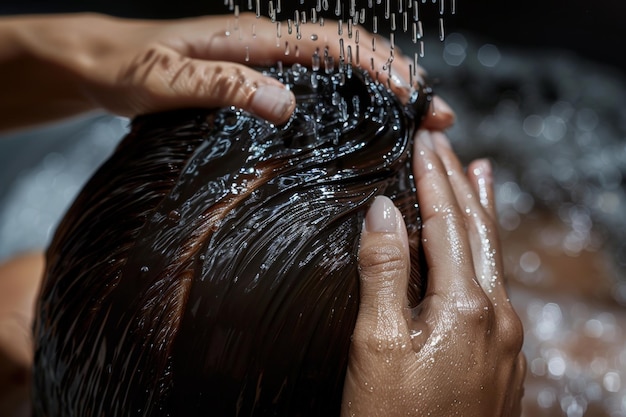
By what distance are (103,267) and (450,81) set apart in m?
1.59

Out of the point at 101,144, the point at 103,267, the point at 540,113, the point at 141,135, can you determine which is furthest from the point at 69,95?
the point at 540,113

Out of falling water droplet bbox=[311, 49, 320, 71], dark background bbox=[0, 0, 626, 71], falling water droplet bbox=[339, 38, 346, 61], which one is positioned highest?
falling water droplet bbox=[339, 38, 346, 61]

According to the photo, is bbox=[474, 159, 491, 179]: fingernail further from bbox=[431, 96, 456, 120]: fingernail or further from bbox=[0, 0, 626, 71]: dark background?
bbox=[0, 0, 626, 71]: dark background

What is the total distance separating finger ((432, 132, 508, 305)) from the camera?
0.73 meters

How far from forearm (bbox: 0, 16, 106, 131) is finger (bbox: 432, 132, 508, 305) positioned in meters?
0.53

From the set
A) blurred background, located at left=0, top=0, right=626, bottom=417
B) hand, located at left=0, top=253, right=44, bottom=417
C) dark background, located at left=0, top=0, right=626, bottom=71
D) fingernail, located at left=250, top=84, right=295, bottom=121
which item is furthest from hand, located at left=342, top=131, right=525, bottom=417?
dark background, located at left=0, top=0, right=626, bottom=71

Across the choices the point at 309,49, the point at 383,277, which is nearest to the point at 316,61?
the point at 309,49

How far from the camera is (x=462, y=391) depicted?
0.66m

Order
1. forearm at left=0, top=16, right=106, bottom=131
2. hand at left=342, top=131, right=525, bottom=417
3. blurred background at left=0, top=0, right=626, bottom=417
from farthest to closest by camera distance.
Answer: blurred background at left=0, top=0, right=626, bottom=417, forearm at left=0, top=16, right=106, bottom=131, hand at left=342, top=131, right=525, bottom=417

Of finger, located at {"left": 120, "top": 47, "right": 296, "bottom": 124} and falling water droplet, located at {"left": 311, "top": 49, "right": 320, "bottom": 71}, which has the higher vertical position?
falling water droplet, located at {"left": 311, "top": 49, "right": 320, "bottom": 71}

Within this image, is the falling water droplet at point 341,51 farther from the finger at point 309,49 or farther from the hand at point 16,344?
the hand at point 16,344

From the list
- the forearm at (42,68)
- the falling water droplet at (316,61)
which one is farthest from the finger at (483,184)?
the forearm at (42,68)

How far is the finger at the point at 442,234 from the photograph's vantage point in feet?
2.24

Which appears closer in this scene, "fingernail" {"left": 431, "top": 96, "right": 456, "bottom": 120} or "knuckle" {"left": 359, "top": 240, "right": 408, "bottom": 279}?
"knuckle" {"left": 359, "top": 240, "right": 408, "bottom": 279}
